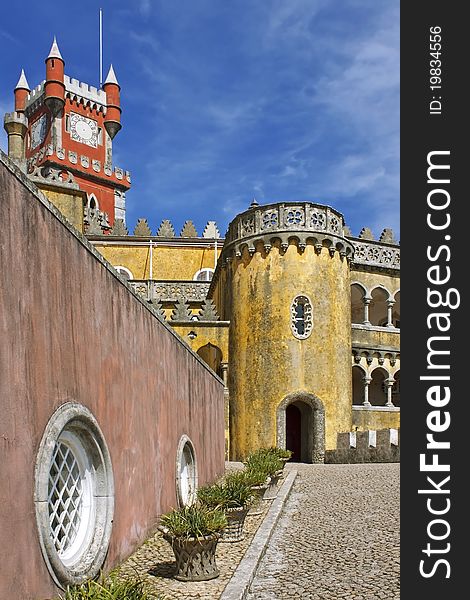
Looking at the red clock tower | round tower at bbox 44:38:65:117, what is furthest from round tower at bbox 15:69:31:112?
round tower at bbox 44:38:65:117

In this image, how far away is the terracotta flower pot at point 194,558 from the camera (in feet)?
23.6

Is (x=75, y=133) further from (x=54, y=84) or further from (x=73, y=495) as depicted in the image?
(x=73, y=495)

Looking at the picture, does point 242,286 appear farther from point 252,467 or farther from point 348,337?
point 252,467

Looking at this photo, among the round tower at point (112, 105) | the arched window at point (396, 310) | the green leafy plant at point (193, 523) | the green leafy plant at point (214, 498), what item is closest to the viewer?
the green leafy plant at point (193, 523)

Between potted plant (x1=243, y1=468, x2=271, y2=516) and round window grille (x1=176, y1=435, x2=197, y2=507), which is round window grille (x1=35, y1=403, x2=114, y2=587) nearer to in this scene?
round window grille (x1=176, y1=435, x2=197, y2=507)

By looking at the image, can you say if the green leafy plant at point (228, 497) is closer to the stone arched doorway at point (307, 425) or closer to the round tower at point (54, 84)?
the stone arched doorway at point (307, 425)

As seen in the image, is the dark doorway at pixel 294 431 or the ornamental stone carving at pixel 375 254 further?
the ornamental stone carving at pixel 375 254

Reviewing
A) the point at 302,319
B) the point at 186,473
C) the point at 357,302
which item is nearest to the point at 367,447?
the point at 302,319

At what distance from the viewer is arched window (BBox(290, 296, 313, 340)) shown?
26.1 meters

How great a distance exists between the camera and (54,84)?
55812 millimetres

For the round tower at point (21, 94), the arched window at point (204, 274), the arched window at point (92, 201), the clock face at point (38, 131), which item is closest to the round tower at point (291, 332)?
the arched window at point (204, 274)

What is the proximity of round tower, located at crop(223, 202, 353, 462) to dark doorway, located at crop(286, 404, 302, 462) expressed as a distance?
0.05 meters

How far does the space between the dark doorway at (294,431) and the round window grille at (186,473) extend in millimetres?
14242

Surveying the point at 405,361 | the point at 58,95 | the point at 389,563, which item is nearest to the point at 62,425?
the point at 405,361
